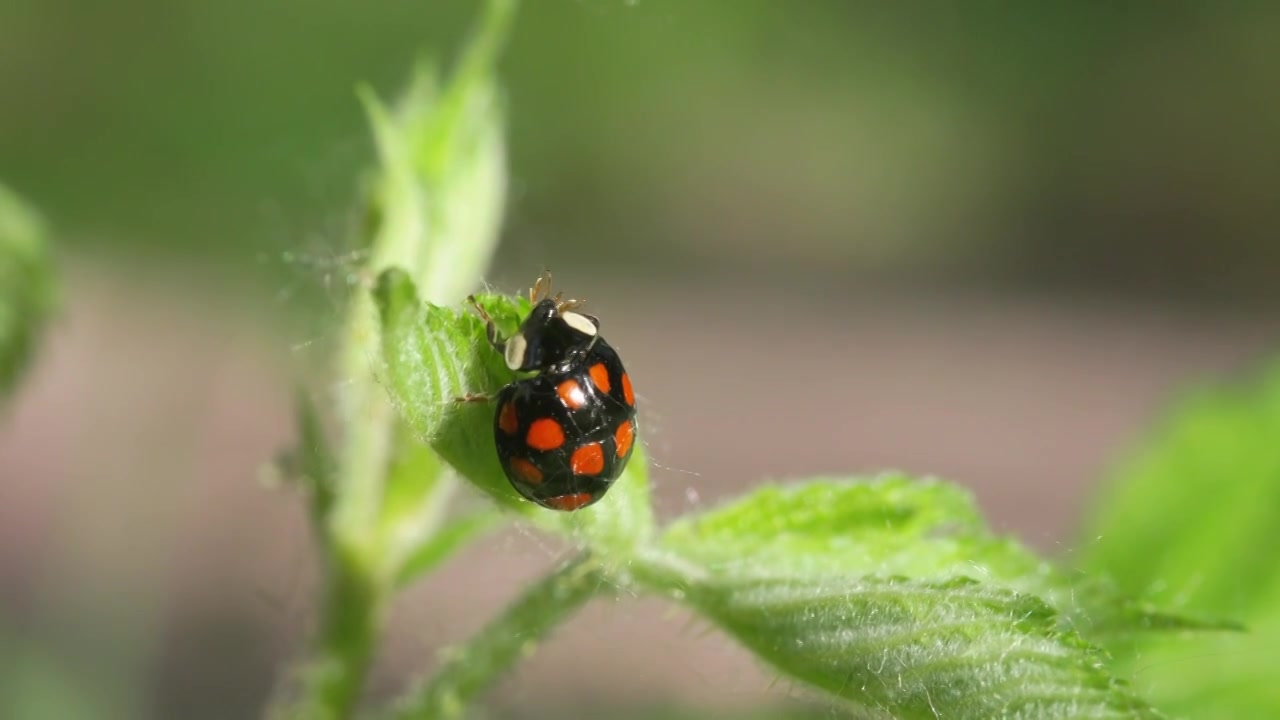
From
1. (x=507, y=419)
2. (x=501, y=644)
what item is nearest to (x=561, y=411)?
(x=507, y=419)

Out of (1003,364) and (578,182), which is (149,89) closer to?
(578,182)

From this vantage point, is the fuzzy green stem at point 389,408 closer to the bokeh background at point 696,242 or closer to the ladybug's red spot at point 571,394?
the ladybug's red spot at point 571,394

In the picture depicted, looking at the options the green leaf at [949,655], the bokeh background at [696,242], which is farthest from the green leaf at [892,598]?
the bokeh background at [696,242]

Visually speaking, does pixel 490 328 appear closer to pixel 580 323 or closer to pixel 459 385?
pixel 459 385

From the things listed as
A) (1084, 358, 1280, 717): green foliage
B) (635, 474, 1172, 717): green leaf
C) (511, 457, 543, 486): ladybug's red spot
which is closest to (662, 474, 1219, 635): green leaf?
(635, 474, 1172, 717): green leaf

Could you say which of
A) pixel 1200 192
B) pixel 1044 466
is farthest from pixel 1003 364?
pixel 1200 192

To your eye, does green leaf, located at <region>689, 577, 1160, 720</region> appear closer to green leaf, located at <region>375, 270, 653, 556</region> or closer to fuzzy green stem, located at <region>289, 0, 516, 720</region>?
green leaf, located at <region>375, 270, 653, 556</region>
